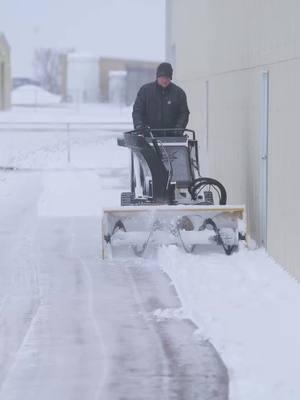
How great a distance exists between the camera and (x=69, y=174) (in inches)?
938

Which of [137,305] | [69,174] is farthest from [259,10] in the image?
[69,174]

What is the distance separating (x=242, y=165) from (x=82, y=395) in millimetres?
6979

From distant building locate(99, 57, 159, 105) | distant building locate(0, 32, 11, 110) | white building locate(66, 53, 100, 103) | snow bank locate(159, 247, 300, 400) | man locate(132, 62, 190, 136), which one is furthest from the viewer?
distant building locate(99, 57, 159, 105)

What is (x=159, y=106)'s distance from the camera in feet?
41.2

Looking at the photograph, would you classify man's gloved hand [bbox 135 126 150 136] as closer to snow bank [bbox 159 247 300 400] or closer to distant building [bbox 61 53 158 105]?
snow bank [bbox 159 247 300 400]

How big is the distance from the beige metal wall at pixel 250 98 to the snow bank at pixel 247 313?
1.35ft

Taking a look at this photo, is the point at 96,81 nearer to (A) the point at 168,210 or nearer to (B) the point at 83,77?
(B) the point at 83,77

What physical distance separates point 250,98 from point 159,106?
3.61 feet

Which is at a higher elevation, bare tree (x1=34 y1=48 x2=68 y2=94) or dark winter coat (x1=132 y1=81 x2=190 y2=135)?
bare tree (x1=34 y1=48 x2=68 y2=94)

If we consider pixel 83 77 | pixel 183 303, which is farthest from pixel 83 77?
pixel 183 303

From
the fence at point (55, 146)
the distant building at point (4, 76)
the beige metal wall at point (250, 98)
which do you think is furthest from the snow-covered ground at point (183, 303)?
the distant building at point (4, 76)

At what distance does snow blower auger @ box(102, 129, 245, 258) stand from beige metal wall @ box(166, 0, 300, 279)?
54cm

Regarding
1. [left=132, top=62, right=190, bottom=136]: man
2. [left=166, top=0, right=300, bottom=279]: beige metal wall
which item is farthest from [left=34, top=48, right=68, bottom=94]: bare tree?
[left=132, top=62, right=190, bottom=136]: man

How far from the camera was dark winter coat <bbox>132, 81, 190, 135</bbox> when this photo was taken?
1253cm
